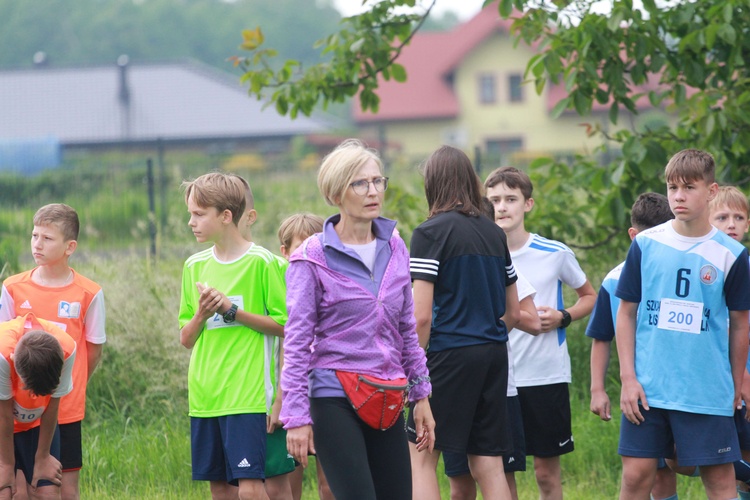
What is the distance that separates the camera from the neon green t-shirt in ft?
15.5

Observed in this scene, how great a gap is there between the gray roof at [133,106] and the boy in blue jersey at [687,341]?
45.4 m

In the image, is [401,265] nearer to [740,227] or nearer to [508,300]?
[508,300]

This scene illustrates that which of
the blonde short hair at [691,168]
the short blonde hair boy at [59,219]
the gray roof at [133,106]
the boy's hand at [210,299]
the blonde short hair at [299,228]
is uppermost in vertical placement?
the gray roof at [133,106]

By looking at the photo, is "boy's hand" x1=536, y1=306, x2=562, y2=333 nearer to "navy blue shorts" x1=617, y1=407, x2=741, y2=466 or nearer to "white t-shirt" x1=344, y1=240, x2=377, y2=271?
"navy blue shorts" x1=617, y1=407, x2=741, y2=466

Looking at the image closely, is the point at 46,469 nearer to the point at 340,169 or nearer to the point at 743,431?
the point at 340,169

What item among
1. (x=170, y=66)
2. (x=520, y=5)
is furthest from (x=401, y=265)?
(x=170, y=66)

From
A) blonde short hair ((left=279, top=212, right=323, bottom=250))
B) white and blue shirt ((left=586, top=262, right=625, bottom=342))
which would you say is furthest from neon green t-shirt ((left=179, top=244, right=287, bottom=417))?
white and blue shirt ((left=586, top=262, right=625, bottom=342))

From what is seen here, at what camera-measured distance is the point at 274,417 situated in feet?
15.6

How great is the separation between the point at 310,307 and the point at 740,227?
8.06 feet

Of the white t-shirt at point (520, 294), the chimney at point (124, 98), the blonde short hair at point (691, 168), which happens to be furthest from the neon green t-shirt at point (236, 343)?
the chimney at point (124, 98)

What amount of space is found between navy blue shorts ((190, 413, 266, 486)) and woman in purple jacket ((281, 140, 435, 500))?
0.85 meters

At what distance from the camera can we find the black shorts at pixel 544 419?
521 centimetres

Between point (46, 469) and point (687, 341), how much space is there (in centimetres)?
292

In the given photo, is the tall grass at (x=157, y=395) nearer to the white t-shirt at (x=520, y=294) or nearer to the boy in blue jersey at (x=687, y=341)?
the white t-shirt at (x=520, y=294)
